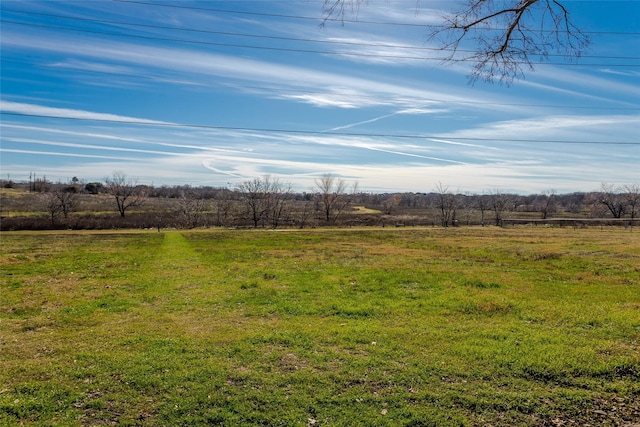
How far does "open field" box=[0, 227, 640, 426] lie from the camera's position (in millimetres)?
5363

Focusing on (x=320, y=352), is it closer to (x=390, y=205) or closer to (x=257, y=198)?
(x=257, y=198)

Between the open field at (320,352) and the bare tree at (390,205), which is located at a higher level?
the bare tree at (390,205)

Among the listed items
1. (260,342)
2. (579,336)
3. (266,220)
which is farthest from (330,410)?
(266,220)

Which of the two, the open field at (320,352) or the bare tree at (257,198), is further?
the bare tree at (257,198)

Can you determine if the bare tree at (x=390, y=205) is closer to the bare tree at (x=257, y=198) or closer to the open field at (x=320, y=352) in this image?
the bare tree at (x=257, y=198)

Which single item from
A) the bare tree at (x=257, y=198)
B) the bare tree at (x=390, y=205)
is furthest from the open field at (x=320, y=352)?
the bare tree at (x=390, y=205)

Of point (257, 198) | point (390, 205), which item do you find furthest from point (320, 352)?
point (390, 205)

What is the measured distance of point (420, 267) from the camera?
1789 cm

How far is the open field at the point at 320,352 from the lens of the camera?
5.36 meters

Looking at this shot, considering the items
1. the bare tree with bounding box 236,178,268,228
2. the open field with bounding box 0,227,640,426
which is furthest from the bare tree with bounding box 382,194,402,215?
the open field with bounding box 0,227,640,426

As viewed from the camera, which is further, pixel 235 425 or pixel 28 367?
pixel 28 367

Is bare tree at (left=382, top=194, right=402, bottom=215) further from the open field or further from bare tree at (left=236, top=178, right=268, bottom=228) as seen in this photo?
the open field

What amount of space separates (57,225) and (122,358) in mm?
55874

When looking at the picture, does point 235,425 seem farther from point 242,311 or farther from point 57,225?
point 57,225
